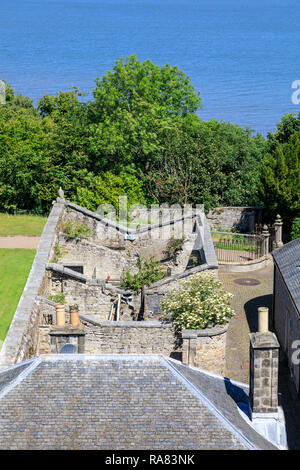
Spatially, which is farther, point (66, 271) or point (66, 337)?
point (66, 271)

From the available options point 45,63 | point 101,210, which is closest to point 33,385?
point 101,210

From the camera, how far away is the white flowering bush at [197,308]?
2039 cm

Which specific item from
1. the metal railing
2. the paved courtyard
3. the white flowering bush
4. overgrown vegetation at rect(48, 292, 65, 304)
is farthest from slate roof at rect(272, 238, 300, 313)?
the metal railing

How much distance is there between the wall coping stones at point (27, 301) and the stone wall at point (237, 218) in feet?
48.9

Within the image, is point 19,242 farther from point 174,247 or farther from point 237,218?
point 237,218

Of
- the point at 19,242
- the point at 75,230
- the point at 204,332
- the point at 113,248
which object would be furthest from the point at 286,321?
the point at 19,242

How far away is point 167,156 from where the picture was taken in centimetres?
4578

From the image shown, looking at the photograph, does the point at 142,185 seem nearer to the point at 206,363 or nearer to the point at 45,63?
the point at 206,363

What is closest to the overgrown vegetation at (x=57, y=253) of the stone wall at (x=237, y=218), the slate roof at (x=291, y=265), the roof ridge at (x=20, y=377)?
the slate roof at (x=291, y=265)

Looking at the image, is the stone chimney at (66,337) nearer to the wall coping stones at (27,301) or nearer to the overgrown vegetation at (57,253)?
the wall coping stones at (27,301)

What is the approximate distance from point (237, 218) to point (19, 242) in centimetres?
1777

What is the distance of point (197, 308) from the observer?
20.5m

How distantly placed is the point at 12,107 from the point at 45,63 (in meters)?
94.8

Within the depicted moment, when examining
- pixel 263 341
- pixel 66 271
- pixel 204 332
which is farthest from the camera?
pixel 66 271
